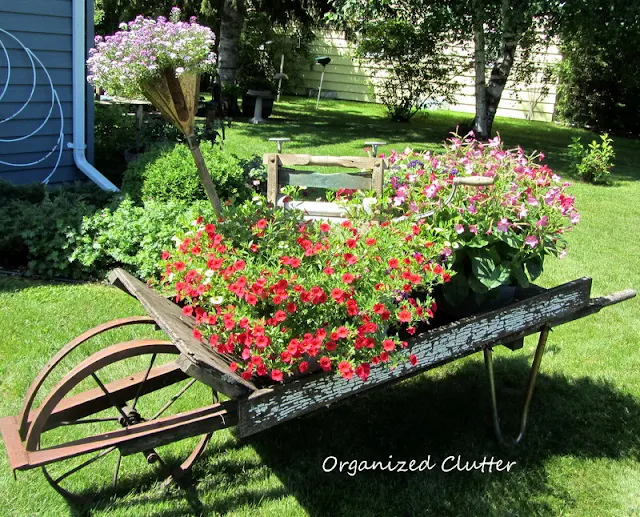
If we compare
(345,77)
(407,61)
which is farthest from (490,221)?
(345,77)

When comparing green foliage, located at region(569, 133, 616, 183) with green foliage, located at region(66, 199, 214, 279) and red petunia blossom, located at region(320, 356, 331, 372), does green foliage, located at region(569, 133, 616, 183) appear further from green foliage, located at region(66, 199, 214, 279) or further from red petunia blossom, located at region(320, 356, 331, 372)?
red petunia blossom, located at region(320, 356, 331, 372)

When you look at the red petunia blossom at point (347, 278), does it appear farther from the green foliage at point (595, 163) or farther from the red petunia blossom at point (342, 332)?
the green foliage at point (595, 163)

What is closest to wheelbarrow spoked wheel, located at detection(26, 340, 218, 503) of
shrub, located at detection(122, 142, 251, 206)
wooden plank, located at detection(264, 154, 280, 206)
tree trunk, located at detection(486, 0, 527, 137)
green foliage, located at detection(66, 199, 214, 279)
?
wooden plank, located at detection(264, 154, 280, 206)

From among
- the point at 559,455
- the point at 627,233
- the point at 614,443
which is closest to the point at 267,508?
the point at 559,455

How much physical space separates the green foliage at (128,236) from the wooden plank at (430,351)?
231 cm

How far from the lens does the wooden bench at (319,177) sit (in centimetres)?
332

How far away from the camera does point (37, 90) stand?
6.09m

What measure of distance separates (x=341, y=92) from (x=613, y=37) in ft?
34.4

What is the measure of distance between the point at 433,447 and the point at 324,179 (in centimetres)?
141

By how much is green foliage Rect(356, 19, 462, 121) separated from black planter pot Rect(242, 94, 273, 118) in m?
2.32

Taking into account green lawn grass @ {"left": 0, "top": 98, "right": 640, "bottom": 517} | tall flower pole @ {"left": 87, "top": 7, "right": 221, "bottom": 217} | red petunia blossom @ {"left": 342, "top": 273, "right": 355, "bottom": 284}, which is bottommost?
green lawn grass @ {"left": 0, "top": 98, "right": 640, "bottom": 517}

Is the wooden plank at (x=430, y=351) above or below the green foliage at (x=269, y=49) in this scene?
below

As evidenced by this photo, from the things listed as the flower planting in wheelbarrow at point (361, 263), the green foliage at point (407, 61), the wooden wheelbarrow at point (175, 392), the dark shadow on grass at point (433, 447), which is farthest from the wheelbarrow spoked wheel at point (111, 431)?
the green foliage at point (407, 61)

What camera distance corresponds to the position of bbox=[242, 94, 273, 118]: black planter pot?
13.5 metres
